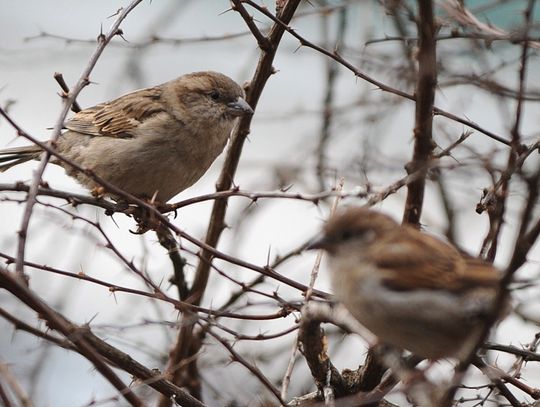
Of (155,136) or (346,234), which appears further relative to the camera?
(155,136)

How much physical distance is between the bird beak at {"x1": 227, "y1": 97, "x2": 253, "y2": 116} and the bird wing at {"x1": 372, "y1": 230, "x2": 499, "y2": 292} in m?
2.31

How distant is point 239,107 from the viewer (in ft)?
19.1

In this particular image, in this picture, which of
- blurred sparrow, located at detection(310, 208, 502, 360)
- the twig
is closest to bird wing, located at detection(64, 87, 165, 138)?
the twig

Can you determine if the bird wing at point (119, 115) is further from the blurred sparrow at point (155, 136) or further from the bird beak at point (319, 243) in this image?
the bird beak at point (319, 243)

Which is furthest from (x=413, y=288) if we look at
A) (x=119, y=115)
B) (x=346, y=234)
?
(x=119, y=115)

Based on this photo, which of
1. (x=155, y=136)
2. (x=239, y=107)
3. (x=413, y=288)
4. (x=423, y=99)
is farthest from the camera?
(x=155, y=136)

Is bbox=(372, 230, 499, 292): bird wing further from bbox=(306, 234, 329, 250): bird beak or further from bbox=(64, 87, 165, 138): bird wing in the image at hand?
bbox=(64, 87, 165, 138): bird wing

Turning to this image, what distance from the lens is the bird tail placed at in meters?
6.14

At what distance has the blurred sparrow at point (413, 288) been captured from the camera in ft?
9.48

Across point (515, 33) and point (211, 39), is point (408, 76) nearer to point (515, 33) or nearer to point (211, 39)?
point (515, 33)

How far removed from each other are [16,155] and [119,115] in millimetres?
758

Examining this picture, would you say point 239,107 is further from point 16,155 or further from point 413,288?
point 413,288

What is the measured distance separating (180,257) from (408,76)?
1.87m

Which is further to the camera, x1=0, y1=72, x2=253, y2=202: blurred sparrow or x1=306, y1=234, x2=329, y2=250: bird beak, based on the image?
x1=0, y1=72, x2=253, y2=202: blurred sparrow
